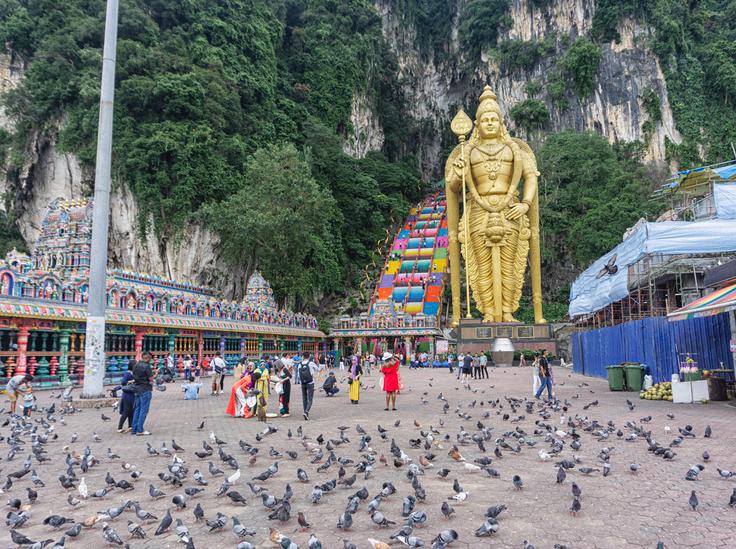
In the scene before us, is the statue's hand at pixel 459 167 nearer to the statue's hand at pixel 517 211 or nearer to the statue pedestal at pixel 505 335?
the statue's hand at pixel 517 211

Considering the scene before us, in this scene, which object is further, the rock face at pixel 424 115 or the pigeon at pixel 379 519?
the rock face at pixel 424 115

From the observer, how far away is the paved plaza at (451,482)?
428cm

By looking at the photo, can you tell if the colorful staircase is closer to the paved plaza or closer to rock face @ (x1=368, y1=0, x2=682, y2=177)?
rock face @ (x1=368, y1=0, x2=682, y2=177)

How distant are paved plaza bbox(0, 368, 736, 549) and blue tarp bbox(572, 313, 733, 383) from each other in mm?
2304

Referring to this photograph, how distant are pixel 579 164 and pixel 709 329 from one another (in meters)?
36.5

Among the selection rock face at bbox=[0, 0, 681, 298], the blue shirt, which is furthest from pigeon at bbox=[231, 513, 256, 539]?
rock face at bbox=[0, 0, 681, 298]

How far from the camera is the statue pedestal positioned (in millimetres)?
29703

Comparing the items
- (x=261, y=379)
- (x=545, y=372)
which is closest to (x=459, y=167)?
(x=545, y=372)

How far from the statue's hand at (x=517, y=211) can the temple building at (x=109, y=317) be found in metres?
13.7

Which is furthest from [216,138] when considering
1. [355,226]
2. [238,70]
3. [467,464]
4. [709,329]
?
[467,464]

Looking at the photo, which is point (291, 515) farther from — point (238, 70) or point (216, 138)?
point (238, 70)

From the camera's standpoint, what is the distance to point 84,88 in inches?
1251

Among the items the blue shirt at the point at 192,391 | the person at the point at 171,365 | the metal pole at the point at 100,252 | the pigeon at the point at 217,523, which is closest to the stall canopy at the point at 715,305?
the pigeon at the point at 217,523

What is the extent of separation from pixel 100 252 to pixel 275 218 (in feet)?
61.7
